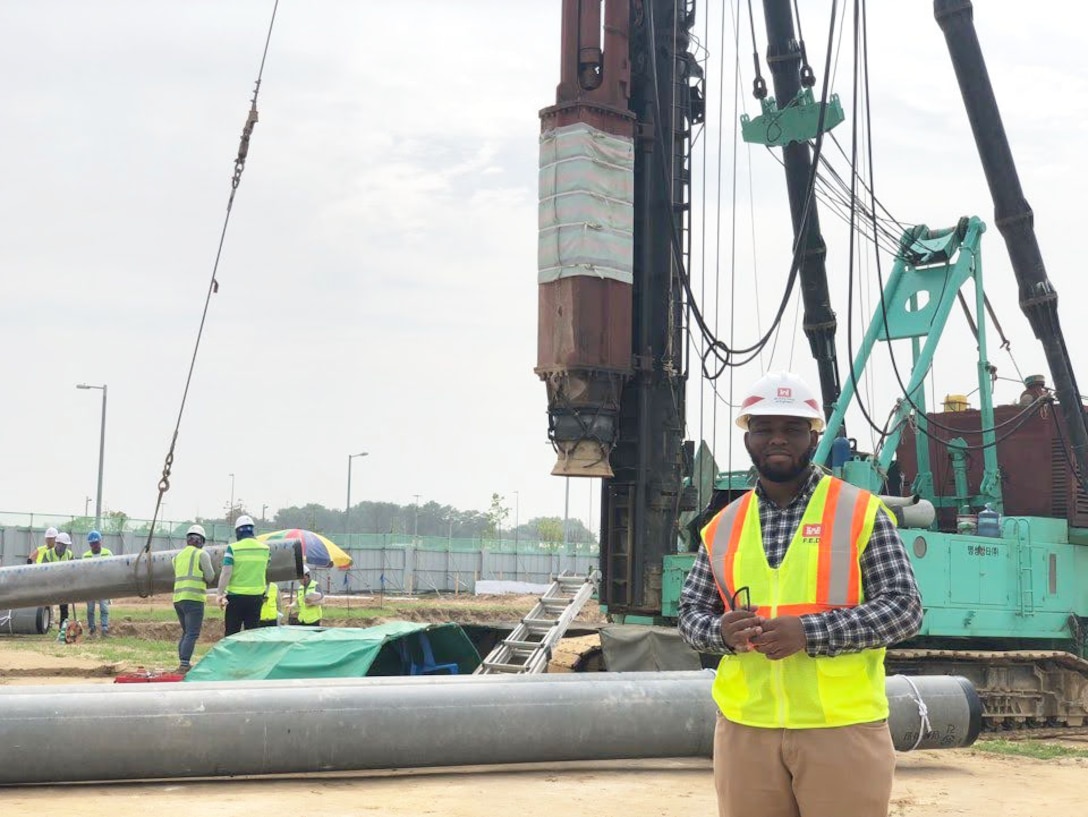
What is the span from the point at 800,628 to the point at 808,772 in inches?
16.7

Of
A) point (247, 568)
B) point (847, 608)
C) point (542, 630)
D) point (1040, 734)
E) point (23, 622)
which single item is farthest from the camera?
point (23, 622)

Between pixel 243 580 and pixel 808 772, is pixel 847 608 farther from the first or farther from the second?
pixel 243 580

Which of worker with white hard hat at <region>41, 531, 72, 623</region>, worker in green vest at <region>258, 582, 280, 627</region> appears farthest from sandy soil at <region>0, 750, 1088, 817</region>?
worker with white hard hat at <region>41, 531, 72, 623</region>

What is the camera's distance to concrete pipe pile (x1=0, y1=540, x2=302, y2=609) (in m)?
15.6

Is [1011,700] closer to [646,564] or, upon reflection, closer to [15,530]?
[646,564]

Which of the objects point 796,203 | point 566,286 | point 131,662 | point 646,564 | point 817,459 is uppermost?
point 796,203

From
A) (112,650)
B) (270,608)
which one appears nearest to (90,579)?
(270,608)

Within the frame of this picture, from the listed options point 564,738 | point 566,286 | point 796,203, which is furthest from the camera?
point 796,203

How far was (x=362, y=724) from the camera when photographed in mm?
9445

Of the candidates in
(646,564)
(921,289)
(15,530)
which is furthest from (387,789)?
(15,530)

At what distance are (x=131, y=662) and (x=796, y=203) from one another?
449 inches

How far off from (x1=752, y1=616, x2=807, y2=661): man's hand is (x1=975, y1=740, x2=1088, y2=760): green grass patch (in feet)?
33.5

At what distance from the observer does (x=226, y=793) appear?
894 centimetres

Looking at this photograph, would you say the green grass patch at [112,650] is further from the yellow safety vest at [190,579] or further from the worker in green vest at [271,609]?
the yellow safety vest at [190,579]
